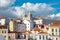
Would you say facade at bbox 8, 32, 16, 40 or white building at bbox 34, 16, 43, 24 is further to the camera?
white building at bbox 34, 16, 43, 24

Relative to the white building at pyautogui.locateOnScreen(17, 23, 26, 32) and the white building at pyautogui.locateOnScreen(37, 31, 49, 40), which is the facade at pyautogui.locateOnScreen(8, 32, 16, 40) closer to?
the white building at pyautogui.locateOnScreen(37, 31, 49, 40)

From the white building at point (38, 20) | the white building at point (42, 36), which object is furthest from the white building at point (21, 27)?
the white building at point (42, 36)

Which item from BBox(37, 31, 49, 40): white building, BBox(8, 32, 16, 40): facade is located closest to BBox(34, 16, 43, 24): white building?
BBox(37, 31, 49, 40): white building

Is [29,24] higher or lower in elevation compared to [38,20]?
lower

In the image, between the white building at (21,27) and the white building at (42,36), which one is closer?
the white building at (42,36)

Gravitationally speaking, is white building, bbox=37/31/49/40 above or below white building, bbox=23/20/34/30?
below

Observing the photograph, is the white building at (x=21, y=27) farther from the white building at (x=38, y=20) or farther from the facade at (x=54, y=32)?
the facade at (x=54, y=32)

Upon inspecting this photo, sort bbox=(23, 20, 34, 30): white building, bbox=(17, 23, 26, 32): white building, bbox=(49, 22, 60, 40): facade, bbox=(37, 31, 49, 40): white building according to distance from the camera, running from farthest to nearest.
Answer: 1. bbox=(23, 20, 34, 30): white building
2. bbox=(17, 23, 26, 32): white building
3. bbox=(37, 31, 49, 40): white building
4. bbox=(49, 22, 60, 40): facade

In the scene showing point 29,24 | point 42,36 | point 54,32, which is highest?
point 29,24

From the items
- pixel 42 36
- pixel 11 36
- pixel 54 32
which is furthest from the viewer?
pixel 11 36

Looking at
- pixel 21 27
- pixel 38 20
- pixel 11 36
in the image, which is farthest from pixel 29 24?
pixel 11 36

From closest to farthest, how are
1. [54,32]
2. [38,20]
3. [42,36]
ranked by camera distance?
1. [54,32]
2. [42,36]
3. [38,20]

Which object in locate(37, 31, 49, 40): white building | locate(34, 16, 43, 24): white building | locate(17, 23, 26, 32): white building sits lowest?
locate(37, 31, 49, 40): white building

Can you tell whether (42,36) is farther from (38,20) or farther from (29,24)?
(38,20)
